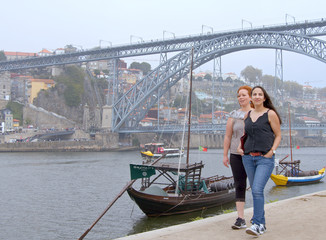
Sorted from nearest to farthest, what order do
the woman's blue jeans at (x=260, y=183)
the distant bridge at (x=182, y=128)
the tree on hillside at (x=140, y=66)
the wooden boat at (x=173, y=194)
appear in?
the woman's blue jeans at (x=260, y=183), the wooden boat at (x=173, y=194), the distant bridge at (x=182, y=128), the tree on hillside at (x=140, y=66)

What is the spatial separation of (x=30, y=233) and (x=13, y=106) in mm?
47501

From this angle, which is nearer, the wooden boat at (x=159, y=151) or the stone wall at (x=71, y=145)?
the wooden boat at (x=159, y=151)

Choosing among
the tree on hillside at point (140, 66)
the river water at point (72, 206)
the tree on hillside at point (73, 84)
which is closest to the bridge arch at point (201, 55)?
the tree on hillside at point (73, 84)

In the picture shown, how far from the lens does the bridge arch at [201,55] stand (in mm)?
34531

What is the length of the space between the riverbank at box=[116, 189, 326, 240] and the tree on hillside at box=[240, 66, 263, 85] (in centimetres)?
11470

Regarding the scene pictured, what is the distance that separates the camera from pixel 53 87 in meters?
56.4

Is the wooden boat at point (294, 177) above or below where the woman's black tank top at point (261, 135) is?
below

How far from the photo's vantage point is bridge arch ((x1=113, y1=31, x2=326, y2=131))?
34.5 metres

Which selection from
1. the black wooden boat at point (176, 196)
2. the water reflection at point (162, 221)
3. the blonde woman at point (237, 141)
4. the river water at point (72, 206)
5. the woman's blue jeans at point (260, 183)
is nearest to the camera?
the woman's blue jeans at point (260, 183)

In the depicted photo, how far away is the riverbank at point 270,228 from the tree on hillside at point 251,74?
11470 centimetres

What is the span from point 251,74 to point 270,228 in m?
118

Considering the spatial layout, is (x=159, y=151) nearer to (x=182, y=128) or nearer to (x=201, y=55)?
(x=182, y=128)

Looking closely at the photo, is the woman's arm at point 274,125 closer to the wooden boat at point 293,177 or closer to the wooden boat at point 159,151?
the wooden boat at point 293,177

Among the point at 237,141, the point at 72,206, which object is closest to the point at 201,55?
the point at 72,206
